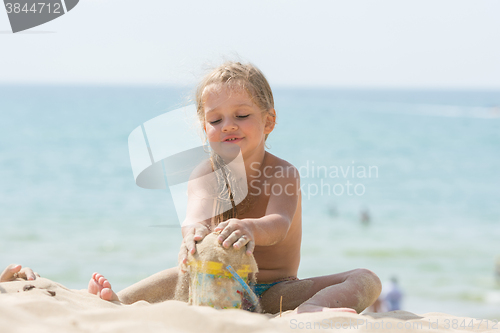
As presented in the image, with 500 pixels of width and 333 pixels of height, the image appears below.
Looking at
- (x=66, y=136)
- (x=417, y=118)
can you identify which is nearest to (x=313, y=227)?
(x=66, y=136)

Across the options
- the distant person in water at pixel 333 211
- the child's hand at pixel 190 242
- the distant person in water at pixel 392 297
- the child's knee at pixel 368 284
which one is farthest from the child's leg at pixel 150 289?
the distant person in water at pixel 333 211

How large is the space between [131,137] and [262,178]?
1.47 metres

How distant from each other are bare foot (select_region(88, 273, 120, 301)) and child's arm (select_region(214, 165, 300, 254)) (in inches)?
36.5

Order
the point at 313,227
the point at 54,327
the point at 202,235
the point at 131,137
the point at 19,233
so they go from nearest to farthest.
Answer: the point at 54,327
the point at 202,235
the point at 131,137
the point at 19,233
the point at 313,227

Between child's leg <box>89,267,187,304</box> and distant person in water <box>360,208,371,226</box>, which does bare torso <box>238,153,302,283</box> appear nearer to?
child's leg <box>89,267,187,304</box>

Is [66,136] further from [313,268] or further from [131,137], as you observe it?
[131,137]

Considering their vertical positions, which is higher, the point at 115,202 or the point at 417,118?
the point at 417,118

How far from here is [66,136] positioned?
28.0 m

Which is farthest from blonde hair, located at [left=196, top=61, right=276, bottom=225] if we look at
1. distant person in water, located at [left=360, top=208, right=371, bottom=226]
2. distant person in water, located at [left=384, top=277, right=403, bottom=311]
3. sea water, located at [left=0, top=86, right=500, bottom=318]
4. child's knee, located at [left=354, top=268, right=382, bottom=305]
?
distant person in water, located at [left=360, top=208, right=371, bottom=226]

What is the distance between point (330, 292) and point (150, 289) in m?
1.23

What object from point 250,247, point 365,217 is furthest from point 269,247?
point 365,217

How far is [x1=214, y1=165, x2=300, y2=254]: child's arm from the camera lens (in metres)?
2.44

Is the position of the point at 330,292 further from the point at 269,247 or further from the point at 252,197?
the point at 252,197

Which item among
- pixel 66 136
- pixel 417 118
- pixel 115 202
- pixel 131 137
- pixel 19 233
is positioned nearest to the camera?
pixel 131 137
